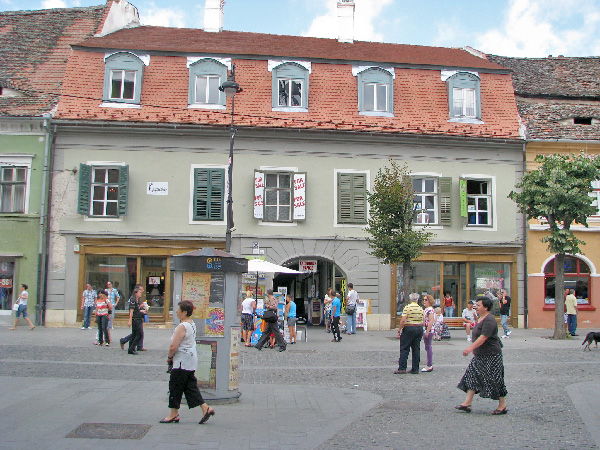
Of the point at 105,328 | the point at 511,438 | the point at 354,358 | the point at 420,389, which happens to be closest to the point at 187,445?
the point at 511,438

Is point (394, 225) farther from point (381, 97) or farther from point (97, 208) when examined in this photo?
point (97, 208)

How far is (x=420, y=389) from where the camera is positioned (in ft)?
38.7

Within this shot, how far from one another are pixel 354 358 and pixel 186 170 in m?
11.0

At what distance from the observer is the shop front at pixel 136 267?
2405 centimetres

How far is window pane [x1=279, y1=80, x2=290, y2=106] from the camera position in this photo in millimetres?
25328

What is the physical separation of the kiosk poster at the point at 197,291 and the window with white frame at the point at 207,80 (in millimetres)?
16143

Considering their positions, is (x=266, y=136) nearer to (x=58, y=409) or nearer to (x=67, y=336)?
(x=67, y=336)

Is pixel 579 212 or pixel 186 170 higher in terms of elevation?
pixel 186 170

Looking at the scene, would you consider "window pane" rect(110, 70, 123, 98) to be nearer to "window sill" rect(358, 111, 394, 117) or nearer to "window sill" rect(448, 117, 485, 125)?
"window sill" rect(358, 111, 394, 117)

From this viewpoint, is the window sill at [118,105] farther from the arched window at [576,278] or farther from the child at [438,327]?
the arched window at [576,278]

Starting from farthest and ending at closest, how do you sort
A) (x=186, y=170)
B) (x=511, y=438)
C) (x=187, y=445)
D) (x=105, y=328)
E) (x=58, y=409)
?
1. (x=186, y=170)
2. (x=105, y=328)
3. (x=58, y=409)
4. (x=511, y=438)
5. (x=187, y=445)

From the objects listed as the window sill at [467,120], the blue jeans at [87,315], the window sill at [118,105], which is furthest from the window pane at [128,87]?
the window sill at [467,120]

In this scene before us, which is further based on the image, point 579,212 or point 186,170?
point 186,170

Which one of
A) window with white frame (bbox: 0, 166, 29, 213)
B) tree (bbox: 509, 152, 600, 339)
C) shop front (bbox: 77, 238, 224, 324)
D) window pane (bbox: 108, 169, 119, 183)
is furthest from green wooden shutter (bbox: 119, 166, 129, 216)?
tree (bbox: 509, 152, 600, 339)
